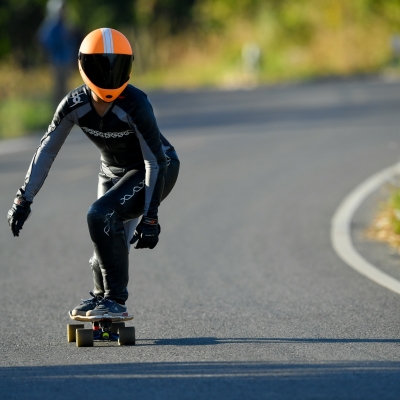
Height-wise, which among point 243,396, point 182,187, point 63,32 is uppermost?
point 63,32

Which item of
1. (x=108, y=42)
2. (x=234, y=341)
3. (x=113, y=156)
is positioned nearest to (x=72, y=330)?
(x=234, y=341)

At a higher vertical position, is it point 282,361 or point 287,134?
point 287,134

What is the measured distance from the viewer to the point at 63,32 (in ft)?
82.1

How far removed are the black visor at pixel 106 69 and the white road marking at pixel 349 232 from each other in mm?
3194

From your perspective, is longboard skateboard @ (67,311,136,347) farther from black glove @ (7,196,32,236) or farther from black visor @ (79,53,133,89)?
black visor @ (79,53,133,89)

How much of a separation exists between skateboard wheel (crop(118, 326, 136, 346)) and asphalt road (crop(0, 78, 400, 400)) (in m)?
0.08

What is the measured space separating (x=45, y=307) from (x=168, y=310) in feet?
3.22

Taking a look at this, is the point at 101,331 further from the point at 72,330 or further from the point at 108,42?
the point at 108,42

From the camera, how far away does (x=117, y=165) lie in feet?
22.0

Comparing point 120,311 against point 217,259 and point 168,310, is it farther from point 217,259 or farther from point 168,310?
point 217,259

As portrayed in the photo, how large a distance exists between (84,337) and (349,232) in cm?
561

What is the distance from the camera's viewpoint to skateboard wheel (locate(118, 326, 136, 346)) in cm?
647

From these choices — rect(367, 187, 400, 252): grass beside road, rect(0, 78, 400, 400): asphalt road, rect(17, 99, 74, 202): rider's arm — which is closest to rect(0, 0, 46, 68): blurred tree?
rect(0, 78, 400, 400): asphalt road

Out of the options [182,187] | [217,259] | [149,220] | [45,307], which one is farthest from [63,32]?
[149,220]
